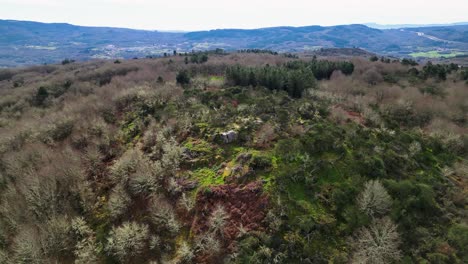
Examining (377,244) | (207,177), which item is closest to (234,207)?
(207,177)

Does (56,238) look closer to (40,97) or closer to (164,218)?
(164,218)

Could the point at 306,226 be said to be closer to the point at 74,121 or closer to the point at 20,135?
the point at 74,121

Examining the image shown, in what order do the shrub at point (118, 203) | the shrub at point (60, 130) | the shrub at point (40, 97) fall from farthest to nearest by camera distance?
the shrub at point (40, 97), the shrub at point (60, 130), the shrub at point (118, 203)

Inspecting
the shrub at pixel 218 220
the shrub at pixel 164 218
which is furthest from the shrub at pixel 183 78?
the shrub at pixel 218 220

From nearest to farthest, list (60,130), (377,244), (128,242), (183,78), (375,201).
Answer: (377,244)
(128,242)
(375,201)
(60,130)
(183,78)

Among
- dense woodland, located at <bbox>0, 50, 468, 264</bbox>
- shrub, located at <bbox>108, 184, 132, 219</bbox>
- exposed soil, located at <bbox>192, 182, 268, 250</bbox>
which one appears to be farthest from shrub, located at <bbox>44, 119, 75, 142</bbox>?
exposed soil, located at <bbox>192, 182, 268, 250</bbox>

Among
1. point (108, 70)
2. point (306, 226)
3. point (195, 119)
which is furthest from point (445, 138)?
point (108, 70)

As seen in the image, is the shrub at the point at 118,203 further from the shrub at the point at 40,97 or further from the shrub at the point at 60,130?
the shrub at the point at 40,97
